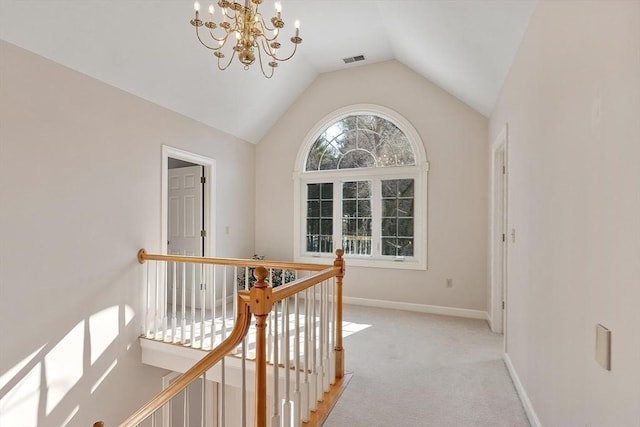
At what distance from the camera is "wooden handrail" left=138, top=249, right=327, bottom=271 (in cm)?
255

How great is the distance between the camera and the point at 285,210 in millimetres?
5293

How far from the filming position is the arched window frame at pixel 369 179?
4445 mm

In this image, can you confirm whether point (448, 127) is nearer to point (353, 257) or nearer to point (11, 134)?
point (353, 257)

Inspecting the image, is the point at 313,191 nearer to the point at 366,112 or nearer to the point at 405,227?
the point at 366,112

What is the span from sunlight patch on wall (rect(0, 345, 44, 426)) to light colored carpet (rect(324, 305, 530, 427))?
241 centimetres

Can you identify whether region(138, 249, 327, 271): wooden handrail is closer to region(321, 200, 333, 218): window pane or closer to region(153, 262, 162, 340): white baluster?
region(153, 262, 162, 340): white baluster

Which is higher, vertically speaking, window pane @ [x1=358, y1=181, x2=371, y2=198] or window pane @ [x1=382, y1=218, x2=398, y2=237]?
window pane @ [x1=358, y1=181, x2=371, y2=198]

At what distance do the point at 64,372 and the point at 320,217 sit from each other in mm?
3512

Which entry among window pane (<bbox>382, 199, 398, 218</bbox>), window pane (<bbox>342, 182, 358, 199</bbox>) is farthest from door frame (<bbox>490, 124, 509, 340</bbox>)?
window pane (<bbox>342, 182, 358, 199</bbox>)

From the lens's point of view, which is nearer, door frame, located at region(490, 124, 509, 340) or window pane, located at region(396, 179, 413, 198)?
door frame, located at region(490, 124, 509, 340)

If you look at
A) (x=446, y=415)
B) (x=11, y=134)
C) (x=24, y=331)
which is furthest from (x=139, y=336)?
(x=446, y=415)

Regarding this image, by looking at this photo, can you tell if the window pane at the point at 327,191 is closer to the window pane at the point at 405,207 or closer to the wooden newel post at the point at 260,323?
the window pane at the point at 405,207

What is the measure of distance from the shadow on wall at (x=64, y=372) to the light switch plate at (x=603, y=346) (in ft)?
12.0

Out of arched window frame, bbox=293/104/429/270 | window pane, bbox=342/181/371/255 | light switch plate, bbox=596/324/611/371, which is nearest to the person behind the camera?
light switch plate, bbox=596/324/611/371
